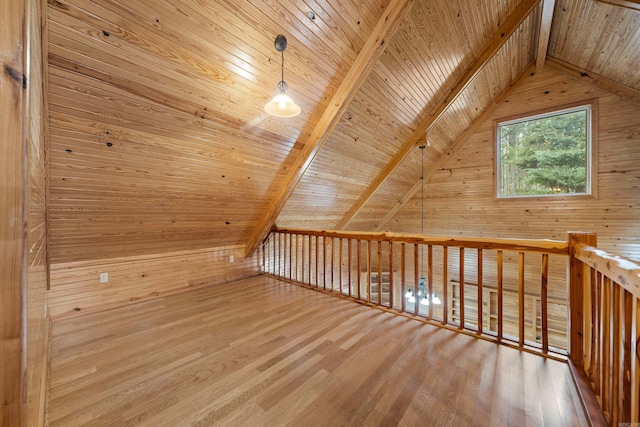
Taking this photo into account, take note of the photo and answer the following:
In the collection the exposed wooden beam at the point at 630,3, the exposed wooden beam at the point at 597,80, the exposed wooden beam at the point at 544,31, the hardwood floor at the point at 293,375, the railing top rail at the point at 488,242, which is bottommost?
the hardwood floor at the point at 293,375

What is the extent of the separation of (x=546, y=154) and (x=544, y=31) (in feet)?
6.64

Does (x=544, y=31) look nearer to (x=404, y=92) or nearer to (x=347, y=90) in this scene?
(x=404, y=92)

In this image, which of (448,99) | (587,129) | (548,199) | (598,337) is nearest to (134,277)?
(598,337)

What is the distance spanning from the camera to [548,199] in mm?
4215

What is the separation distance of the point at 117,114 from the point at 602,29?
16.5 feet

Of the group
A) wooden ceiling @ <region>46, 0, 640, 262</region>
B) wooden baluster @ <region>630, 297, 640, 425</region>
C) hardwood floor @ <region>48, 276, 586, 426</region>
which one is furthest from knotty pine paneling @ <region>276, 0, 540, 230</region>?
wooden baluster @ <region>630, 297, 640, 425</region>

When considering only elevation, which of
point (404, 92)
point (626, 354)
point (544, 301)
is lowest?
point (544, 301)

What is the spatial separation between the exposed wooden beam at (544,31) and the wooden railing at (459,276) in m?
→ 2.85

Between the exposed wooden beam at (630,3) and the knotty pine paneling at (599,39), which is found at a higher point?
the knotty pine paneling at (599,39)

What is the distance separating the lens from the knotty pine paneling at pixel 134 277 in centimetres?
239

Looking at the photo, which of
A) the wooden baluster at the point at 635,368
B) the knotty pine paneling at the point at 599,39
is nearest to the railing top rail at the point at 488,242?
the wooden baluster at the point at 635,368

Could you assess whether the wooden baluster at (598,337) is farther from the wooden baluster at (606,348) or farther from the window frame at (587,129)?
the window frame at (587,129)

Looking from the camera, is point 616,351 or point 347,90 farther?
point 347,90

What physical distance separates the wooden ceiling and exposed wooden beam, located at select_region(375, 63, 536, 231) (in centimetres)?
20
